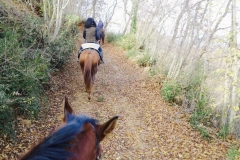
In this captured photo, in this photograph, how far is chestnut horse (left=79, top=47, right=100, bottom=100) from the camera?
642cm

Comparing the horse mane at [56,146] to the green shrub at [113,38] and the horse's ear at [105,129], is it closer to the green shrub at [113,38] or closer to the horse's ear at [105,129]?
the horse's ear at [105,129]

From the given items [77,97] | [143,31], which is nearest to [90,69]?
[77,97]

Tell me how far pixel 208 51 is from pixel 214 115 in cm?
213

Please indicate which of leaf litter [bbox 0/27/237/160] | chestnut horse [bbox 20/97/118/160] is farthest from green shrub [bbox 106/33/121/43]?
chestnut horse [bbox 20/97/118/160]

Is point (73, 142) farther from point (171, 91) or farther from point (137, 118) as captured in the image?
point (171, 91)

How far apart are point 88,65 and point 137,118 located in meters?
2.19

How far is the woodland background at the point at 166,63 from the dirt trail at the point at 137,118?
0.44m

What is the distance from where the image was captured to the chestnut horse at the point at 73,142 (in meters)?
1.10

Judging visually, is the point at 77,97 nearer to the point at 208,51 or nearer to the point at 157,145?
the point at 157,145

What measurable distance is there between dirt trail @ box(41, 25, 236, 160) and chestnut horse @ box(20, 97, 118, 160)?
3.20m

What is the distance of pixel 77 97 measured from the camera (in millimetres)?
6703

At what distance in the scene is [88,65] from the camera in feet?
21.0

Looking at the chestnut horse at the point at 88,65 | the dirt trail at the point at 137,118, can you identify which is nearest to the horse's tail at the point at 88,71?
the chestnut horse at the point at 88,65

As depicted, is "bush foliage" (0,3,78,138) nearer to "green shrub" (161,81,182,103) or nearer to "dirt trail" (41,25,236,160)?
"dirt trail" (41,25,236,160)
